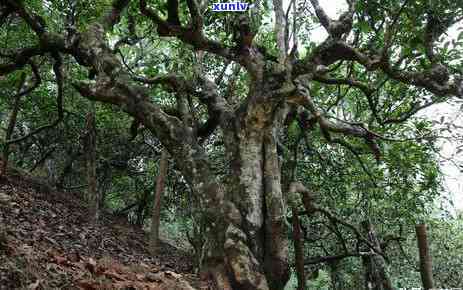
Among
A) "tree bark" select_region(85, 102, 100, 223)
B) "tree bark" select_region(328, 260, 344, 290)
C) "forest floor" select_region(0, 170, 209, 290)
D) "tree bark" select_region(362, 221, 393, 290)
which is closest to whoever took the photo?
"forest floor" select_region(0, 170, 209, 290)

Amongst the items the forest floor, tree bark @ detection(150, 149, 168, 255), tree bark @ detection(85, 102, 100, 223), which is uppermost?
tree bark @ detection(85, 102, 100, 223)

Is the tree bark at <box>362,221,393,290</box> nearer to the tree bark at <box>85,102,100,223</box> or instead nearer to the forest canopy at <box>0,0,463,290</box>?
the forest canopy at <box>0,0,463,290</box>

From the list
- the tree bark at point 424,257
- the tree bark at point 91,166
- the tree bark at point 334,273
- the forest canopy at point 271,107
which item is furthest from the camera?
the tree bark at point 91,166

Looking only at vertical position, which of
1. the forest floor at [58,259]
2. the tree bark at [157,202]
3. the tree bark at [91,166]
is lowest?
the forest floor at [58,259]

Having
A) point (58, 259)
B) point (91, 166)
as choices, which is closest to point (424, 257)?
point (58, 259)

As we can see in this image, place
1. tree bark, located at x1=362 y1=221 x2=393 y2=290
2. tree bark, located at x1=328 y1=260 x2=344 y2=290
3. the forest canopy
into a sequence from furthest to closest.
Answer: tree bark, located at x1=328 y1=260 x2=344 y2=290, tree bark, located at x1=362 y1=221 x2=393 y2=290, the forest canopy

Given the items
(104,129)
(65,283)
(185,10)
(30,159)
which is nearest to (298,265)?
(65,283)

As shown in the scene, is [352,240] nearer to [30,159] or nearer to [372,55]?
[372,55]

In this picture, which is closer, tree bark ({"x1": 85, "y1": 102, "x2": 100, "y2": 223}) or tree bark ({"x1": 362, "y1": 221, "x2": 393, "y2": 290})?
tree bark ({"x1": 362, "y1": 221, "x2": 393, "y2": 290})

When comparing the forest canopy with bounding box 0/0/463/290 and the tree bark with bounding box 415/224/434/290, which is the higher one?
the forest canopy with bounding box 0/0/463/290

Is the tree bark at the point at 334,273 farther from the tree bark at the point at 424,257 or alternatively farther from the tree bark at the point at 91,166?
the tree bark at the point at 91,166

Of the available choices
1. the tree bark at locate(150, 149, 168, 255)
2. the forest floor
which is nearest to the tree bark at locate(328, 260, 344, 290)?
the tree bark at locate(150, 149, 168, 255)

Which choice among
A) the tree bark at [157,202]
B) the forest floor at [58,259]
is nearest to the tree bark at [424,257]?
the forest floor at [58,259]

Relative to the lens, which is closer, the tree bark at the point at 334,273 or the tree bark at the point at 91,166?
the tree bark at the point at 334,273
